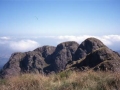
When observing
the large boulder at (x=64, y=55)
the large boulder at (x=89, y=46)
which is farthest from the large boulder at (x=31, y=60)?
the large boulder at (x=89, y=46)

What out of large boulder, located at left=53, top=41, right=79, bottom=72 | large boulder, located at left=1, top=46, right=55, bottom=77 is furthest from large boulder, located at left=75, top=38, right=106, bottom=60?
large boulder, located at left=1, top=46, right=55, bottom=77

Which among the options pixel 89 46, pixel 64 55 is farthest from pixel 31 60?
pixel 89 46

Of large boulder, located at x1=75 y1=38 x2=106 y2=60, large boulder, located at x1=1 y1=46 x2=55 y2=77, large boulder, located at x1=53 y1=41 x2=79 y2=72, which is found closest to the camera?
large boulder, located at x1=75 y1=38 x2=106 y2=60

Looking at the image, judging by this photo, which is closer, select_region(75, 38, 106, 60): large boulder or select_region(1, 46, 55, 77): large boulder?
select_region(75, 38, 106, 60): large boulder

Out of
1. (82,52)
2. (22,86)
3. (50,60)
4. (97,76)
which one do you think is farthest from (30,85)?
(50,60)

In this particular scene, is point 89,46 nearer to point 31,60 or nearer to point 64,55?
point 64,55

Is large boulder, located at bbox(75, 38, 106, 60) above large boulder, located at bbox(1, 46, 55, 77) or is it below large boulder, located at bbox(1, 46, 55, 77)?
above

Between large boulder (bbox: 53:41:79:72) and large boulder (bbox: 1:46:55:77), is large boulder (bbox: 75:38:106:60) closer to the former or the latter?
large boulder (bbox: 53:41:79:72)

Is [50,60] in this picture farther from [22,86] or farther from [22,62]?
[22,86]

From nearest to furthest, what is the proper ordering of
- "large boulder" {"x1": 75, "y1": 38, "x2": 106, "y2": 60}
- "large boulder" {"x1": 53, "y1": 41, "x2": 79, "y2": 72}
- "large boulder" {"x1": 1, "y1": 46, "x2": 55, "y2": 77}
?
"large boulder" {"x1": 75, "y1": 38, "x2": 106, "y2": 60} → "large boulder" {"x1": 1, "y1": 46, "x2": 55, "y2": 77} → "large boulder" {"x1": 53, "y1": 41, "x2": 79, "y2": 72}

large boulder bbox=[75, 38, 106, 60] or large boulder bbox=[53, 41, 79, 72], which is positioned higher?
large boulder bbox=[75, 38, 106, 60]

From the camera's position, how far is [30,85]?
27.4 ft

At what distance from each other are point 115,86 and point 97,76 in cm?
178

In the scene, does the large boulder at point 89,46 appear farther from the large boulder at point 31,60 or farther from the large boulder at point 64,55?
the large boulder at point 31,60
